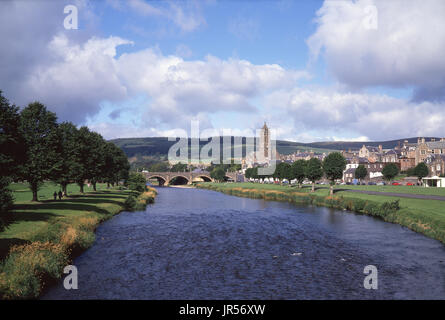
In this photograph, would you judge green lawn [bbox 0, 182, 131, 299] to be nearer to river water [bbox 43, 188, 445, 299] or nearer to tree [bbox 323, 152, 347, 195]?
river water [bbox 43, 188, 445, 299]

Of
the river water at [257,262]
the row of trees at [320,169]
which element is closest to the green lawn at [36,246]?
the river water at [257,262]

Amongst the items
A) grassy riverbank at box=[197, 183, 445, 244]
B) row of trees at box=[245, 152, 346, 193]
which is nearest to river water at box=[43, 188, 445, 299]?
grassy riverbank at box=[197, 183, 445, 244]

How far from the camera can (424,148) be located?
Answer: 178 metres

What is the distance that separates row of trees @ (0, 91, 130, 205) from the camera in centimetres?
4005

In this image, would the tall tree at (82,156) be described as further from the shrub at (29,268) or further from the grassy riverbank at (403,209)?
the grassy riverbank at (403,209)

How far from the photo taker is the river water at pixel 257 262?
25828 mm

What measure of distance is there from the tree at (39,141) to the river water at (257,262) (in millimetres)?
13636

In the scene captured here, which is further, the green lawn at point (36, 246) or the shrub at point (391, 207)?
the shrub at point (391, 207)

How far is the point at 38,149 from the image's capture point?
5641cm

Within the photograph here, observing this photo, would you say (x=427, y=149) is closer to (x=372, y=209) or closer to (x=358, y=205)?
(x=358, y=205)

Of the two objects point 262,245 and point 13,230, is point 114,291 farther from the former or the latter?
point 262,245

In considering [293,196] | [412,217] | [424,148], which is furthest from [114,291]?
[424,148]

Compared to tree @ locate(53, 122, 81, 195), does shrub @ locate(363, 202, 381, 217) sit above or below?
below

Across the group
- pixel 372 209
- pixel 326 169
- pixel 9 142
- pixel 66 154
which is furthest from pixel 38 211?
pixel 326 169
